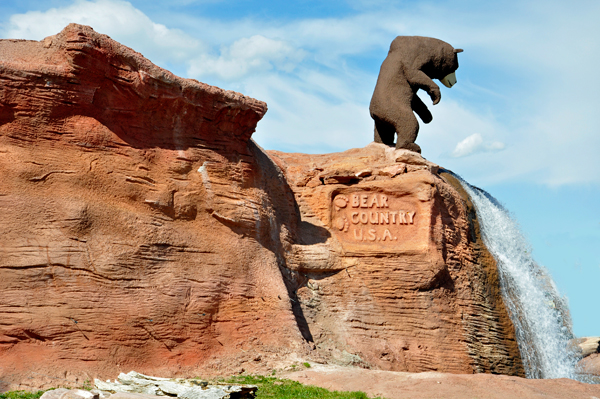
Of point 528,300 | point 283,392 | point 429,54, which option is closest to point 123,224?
point 283,392

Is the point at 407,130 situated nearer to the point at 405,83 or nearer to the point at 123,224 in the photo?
the point at 405,83

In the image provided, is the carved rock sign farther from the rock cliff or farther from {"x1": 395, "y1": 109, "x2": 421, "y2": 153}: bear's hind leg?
{"x1": 395, "y1": 109, "x2": 421, "y2": 153}: bear's hind leg

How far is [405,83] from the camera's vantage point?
62.4ft

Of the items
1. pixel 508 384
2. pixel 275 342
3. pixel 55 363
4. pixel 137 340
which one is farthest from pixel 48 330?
pixel 508 384

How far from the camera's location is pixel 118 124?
500 inches

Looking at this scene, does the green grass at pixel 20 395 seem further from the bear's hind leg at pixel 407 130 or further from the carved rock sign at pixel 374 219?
the bear's hind leg at pixel 407 130

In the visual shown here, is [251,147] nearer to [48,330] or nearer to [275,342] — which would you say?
[275,342]

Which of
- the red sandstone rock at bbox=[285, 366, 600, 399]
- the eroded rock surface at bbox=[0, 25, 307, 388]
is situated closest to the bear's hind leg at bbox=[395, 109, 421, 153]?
the eroded rock surface at bbox=[0, 25, 307, 388]

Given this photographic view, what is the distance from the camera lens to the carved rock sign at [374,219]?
16.0 meters

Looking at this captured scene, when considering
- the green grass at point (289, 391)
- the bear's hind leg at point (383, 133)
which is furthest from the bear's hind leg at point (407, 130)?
the green grass at point (289, 391)

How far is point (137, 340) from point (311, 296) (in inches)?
186

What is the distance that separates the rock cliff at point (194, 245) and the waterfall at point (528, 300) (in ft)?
2.29

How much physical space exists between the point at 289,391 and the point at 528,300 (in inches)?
365

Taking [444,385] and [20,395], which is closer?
[20,395]
